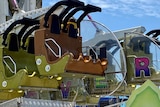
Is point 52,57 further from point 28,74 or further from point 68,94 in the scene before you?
point 68,94

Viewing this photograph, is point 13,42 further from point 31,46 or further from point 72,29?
point 72,29

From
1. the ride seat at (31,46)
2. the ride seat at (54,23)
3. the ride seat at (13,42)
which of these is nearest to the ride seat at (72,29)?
the ride seat at (54,23)

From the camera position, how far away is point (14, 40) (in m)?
7.04

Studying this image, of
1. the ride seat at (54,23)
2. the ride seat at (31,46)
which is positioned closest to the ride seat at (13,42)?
the ride seat at (31,46)

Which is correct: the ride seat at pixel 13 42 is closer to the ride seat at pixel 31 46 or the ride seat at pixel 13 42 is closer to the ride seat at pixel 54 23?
the ride seat at pixel 31 46

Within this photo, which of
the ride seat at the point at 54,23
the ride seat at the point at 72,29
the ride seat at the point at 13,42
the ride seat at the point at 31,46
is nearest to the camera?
the ride seat at the point at 54,23

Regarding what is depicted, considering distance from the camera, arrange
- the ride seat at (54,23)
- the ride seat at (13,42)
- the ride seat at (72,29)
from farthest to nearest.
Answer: the ride seat at (13,42)
the ride seat at (72,29)
the ride seat at (54,23)

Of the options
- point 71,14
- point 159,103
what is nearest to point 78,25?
point 71,14

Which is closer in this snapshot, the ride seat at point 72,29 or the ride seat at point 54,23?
the ride seat at point 54,23

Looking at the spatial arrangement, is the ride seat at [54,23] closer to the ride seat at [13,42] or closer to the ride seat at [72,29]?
the ride seat at [72,29]

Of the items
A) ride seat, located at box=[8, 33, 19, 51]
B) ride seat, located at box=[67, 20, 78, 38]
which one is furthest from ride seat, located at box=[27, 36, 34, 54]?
ride seat, located at box=[67, 20, 78, 38]

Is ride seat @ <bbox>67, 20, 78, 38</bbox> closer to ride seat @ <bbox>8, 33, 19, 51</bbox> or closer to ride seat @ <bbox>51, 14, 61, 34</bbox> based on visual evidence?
ride seat @ <bbox>51, 14, 61, 34</bbox>

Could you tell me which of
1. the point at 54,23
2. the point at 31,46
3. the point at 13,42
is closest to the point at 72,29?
the point at 54,23

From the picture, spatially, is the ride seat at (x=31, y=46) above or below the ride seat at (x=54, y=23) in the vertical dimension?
below
